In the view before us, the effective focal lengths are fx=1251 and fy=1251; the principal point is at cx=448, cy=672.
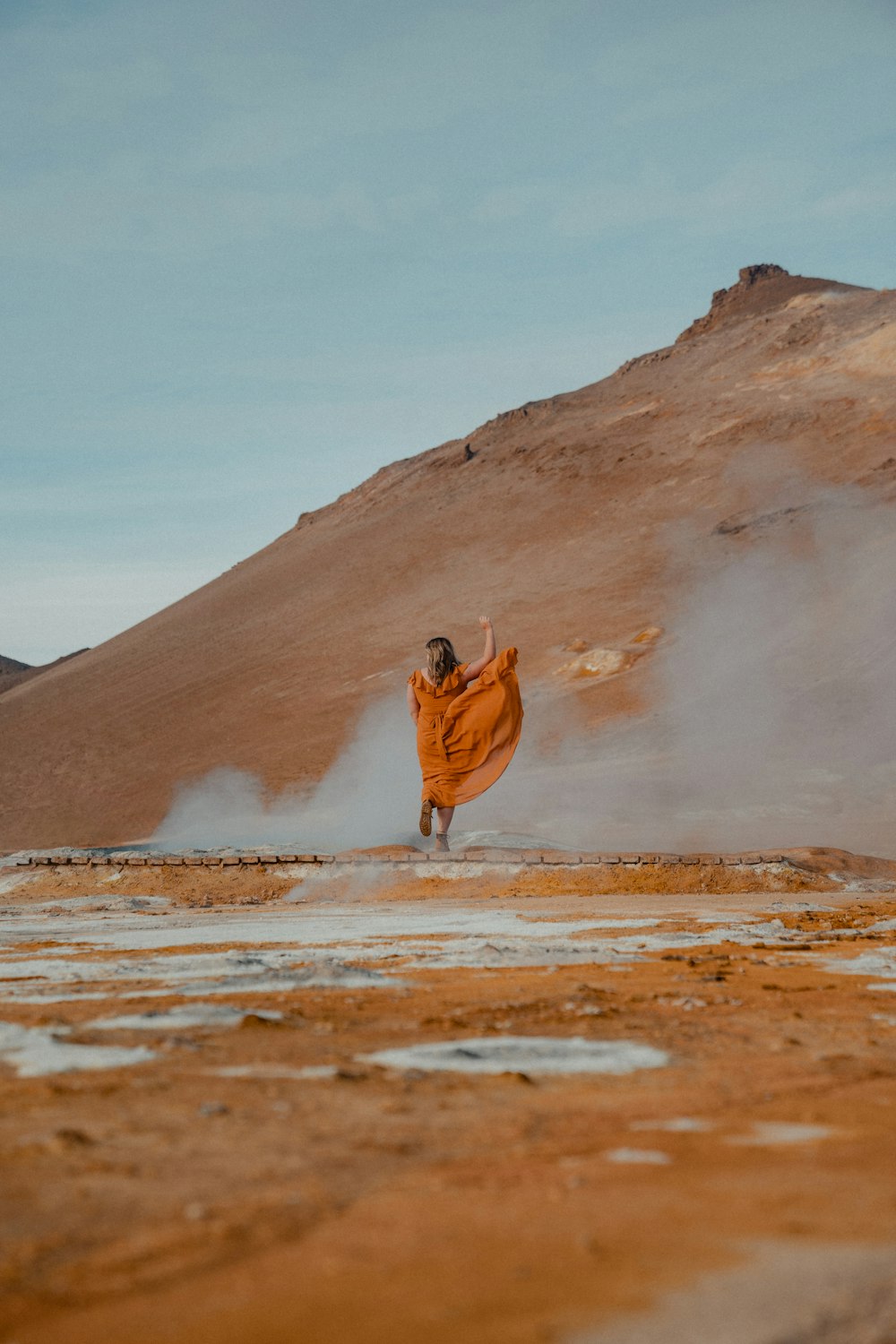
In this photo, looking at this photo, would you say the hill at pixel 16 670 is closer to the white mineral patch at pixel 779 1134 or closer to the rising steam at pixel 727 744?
the rising steam at pixel 727 744

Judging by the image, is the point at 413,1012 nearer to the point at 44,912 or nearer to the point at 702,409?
the point at 44,912

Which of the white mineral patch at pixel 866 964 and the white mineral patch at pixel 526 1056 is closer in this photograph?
the white mineral patch at pixel 526 1056

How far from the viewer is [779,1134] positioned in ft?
8.71

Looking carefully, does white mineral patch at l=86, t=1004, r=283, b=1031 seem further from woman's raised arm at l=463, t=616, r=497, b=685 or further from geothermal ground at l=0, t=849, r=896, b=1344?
woman's raised arm at l=463, t=616, r=497, b=685

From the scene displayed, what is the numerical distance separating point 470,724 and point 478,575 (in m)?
41.5

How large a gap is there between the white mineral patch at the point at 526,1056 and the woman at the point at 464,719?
9.86m

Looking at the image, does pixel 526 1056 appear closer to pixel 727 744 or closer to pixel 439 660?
pixel 439 660

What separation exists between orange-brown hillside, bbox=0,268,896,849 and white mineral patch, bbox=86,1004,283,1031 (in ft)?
104

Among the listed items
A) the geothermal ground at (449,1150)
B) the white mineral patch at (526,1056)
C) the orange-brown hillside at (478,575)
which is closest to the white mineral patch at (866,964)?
the geothermal ground at (449,1150)

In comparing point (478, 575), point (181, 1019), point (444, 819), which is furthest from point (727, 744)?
point (478, 575)

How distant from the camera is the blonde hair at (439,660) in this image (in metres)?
13.4

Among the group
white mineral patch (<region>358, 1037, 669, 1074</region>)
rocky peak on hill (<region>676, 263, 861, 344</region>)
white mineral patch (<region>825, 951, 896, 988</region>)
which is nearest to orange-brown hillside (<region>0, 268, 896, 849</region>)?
rocky peak on hill (<region>676, 263, 861, 344</region>)

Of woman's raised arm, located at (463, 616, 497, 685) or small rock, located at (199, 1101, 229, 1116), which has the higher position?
woman's raised arm, located at (463, 616, 497, 685)

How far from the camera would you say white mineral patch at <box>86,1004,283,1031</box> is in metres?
3.81
